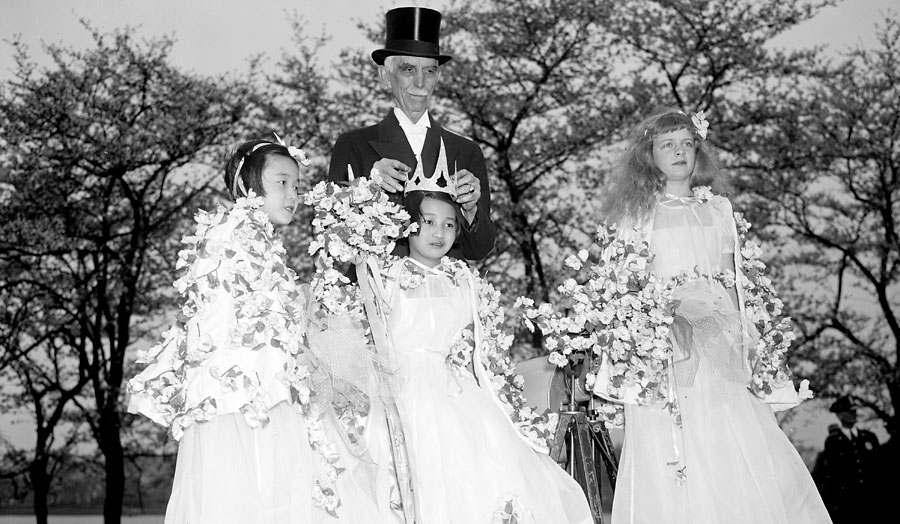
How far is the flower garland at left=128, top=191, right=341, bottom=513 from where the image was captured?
332 cm

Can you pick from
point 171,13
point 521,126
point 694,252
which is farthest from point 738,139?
point 694,252

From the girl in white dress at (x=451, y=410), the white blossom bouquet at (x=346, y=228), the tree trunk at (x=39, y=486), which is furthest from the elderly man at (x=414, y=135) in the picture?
the tree trunk at (x=39, y=486)

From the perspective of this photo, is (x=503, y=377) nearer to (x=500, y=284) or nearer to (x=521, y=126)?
(x=500, y=284)

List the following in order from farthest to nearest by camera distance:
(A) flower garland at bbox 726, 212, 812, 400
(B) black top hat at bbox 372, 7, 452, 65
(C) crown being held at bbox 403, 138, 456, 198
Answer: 1. (B) black top hat at bbox 372, 7, 452, 65
2. (A) flower garland at bbox 726, 212, 812, 400
3. (C) crown being held at bbox 403, 138, 456, 198

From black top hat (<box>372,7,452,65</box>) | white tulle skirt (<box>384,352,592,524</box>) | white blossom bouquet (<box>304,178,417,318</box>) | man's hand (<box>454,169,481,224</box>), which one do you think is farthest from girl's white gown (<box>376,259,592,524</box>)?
black top hat (<box>372,7,452,65</box>)

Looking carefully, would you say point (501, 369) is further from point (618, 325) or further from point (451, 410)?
point (618, 325)

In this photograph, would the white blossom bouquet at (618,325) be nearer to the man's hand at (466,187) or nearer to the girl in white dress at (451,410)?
the girl in white dress at (451,410)

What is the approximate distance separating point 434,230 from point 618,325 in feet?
2.70

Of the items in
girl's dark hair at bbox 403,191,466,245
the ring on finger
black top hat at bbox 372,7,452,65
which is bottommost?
girl's dark hair at bbox 403,191,466,245

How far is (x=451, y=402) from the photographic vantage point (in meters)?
3.84

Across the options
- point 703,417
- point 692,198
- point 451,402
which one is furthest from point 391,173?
point 703,417

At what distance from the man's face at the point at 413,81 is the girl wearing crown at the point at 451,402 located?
0.48 metres

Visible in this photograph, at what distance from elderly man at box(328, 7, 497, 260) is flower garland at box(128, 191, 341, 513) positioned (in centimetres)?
86

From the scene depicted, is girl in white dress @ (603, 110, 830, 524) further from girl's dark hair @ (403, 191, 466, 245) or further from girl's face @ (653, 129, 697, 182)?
girl's dark hair @ (403, 191, 466, 245)
